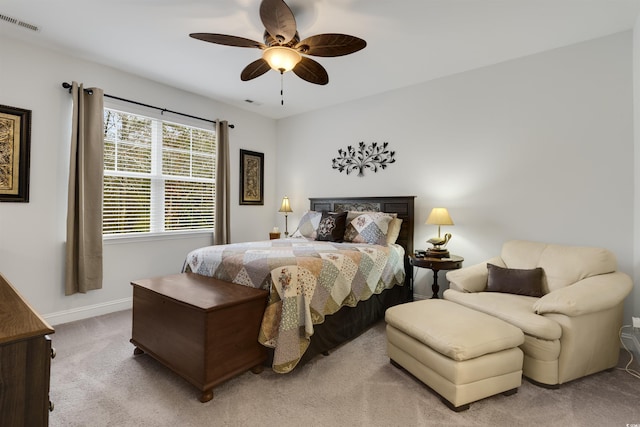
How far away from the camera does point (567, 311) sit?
1952 millimetres

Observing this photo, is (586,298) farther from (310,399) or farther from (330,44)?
(330,44)

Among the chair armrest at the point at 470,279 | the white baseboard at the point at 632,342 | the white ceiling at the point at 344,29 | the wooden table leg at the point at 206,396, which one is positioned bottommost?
the wooden table leg at the point at 206,396

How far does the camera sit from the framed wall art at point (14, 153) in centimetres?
278

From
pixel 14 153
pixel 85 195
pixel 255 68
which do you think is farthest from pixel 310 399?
pixel 14 153

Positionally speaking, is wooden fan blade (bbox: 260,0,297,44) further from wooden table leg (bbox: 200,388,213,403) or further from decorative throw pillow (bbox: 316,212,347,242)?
wooden table leg (bbox: 200,388,213,403)

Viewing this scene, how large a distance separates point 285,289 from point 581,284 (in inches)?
82.4

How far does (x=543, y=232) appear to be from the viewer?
9.93ft

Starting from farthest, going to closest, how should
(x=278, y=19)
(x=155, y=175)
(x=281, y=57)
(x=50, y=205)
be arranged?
1. (x=155, y=175)
2. (x=50, y=205)
3. (x=281, y=57)
4. (x=278, y=19)

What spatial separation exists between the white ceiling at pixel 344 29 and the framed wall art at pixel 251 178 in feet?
4.85

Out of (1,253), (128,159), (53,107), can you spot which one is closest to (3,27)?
(53,107)

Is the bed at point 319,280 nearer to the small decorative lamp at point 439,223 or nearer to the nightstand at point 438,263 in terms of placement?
the nightstand at point 438,263

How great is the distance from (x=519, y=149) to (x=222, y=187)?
363cm

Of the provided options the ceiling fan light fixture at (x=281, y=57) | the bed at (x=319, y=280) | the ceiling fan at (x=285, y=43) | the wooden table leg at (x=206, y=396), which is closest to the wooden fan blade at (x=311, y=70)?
the ceiling fan at (x=285, y=43)

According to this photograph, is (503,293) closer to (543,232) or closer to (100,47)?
(543,232)
